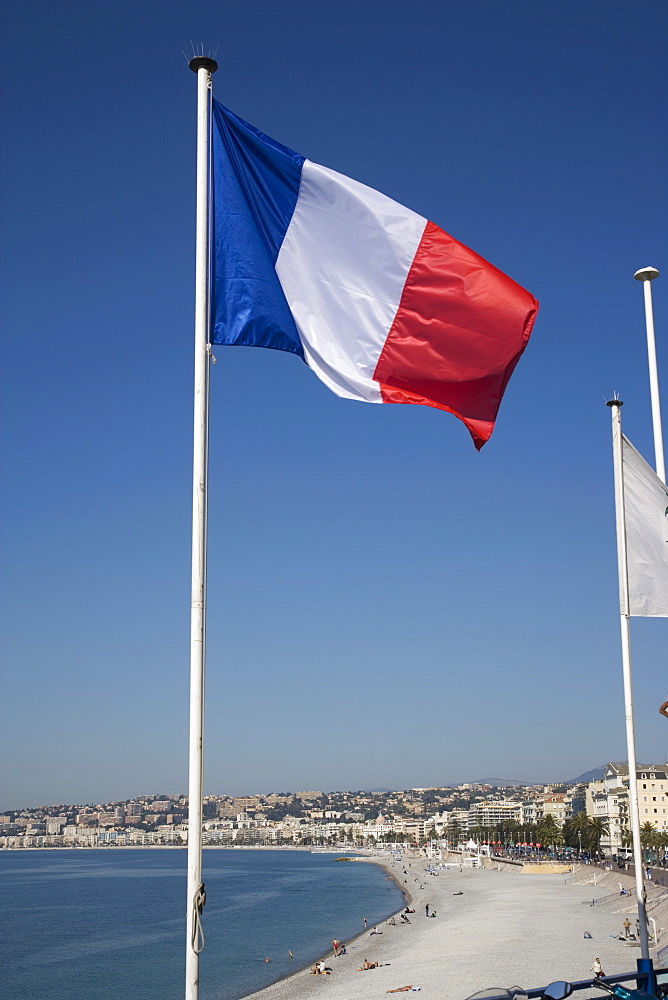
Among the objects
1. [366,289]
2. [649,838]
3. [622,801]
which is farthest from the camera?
[622,801]

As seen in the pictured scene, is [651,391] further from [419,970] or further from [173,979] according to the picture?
[173,979]

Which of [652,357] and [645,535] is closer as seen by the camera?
[645,535]

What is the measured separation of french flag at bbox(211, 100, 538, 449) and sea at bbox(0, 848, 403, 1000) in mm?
39152

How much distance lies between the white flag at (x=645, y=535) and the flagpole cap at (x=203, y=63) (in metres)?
7.32

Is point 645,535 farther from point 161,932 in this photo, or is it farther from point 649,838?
point 649,838

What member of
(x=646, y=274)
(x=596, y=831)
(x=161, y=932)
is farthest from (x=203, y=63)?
(x=596, y=831)

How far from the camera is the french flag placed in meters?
8.09

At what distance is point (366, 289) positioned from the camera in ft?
27.5

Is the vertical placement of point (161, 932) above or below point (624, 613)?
below

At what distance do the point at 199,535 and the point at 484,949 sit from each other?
43052mm

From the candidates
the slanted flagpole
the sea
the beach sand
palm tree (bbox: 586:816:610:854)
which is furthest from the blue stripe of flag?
palm tree (bbox: 586:816:610:854)

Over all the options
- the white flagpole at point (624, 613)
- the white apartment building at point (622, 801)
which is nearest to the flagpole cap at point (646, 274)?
the white flagpole at point (624, 613)

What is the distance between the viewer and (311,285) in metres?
8.22

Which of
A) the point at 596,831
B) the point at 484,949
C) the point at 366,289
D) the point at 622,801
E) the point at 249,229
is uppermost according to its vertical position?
the point at 249,229
